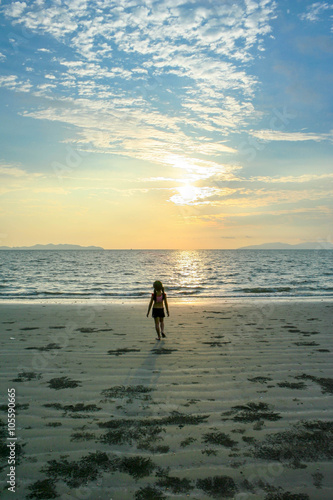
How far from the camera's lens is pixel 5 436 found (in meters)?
4.57

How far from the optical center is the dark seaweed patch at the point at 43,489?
353 centimetres

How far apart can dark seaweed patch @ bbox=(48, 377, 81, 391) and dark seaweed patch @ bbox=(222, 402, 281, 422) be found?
123 inches

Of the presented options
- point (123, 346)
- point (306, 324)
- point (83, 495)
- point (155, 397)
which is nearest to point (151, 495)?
point (83, 495)

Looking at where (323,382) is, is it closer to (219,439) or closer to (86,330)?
(219,439)

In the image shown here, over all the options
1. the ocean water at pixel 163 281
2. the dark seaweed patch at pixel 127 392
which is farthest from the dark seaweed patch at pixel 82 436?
the ocean water at pixel 163 281

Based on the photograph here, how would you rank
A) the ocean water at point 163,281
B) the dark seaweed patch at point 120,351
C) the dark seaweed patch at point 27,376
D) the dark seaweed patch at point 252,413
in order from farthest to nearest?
the ocean water at point 163,281 < the dark seaweed patch at point 120,351 < the dark seaweed patch at point 27,376 < the dark seaweed patch at point 252,413

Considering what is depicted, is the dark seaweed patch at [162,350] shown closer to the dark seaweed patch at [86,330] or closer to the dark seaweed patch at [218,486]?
the dark seaweed patch at [86,330]

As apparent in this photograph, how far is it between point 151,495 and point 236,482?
1010 mm

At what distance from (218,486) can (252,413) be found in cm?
178

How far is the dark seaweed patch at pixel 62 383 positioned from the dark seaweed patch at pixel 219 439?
3047 millimetres

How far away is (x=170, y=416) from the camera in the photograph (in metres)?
5.15

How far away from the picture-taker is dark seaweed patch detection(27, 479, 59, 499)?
11.6ft

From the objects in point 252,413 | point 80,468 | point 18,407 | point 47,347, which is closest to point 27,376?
point 18,407

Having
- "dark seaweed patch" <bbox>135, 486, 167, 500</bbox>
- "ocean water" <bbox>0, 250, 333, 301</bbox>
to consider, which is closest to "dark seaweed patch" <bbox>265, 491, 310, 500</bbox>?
"dark seaweed patch" <bbox>135, 486, 167, 500</bbox>
